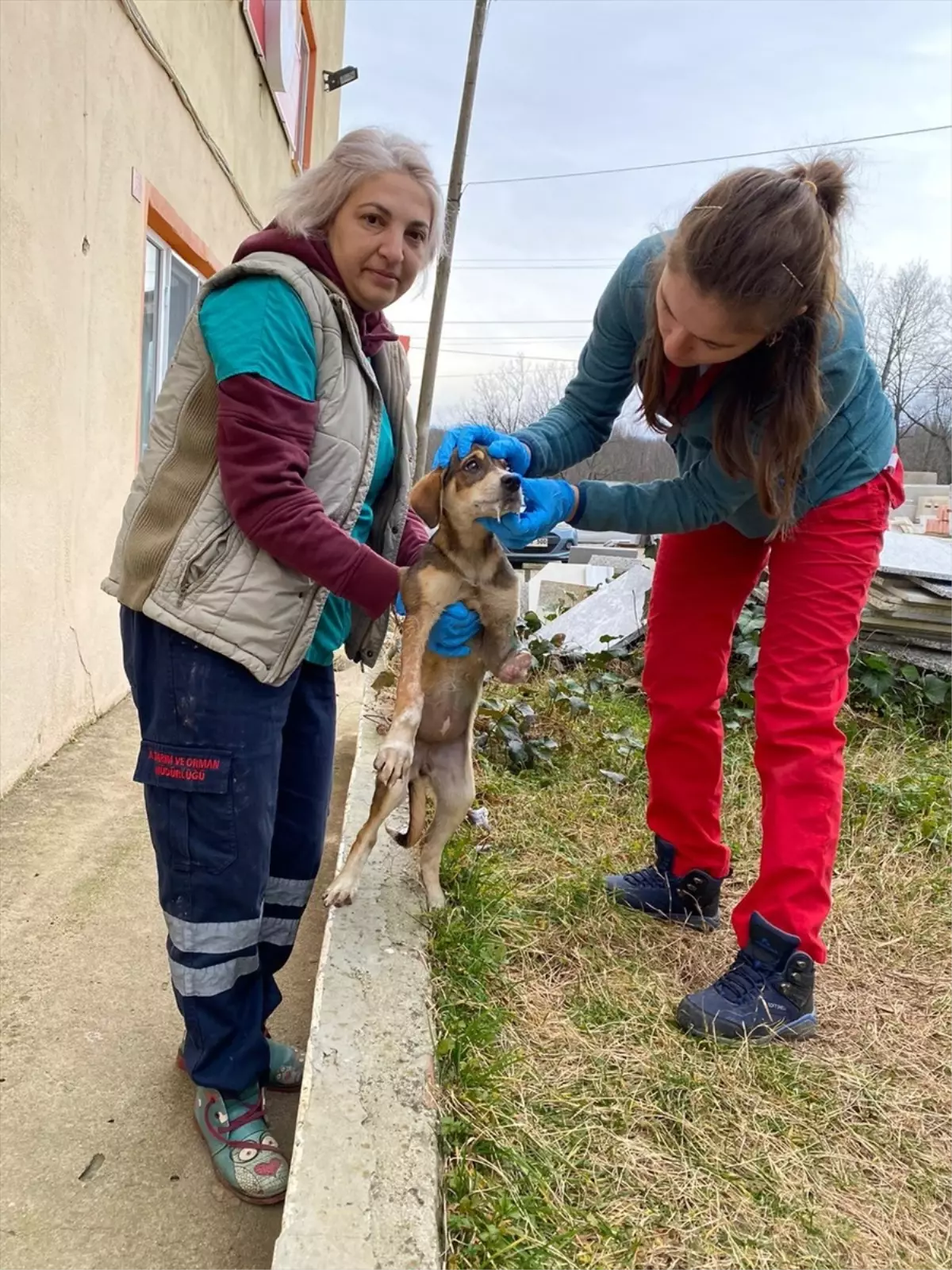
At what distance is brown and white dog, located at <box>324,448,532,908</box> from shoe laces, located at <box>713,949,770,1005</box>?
836 mm

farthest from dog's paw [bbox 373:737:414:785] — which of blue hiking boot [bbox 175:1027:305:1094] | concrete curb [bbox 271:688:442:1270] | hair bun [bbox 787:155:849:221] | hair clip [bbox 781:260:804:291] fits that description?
hair bun [bbox 787:155:849:221]

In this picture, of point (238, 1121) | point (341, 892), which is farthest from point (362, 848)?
point (238, 1121)

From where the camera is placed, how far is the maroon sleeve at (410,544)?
8.32 feet

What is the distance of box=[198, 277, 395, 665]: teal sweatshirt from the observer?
170cm

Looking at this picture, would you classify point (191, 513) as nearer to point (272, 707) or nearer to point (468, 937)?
point (272, 707)

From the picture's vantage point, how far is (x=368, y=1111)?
1.78 metres

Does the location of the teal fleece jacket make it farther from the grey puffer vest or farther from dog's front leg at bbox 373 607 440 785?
the grey puffer vest

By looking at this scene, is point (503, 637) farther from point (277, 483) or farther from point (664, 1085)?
point (664, 1085)

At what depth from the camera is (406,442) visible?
224 centimetres

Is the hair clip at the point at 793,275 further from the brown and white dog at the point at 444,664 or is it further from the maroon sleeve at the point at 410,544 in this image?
the maroon sleeve at the point at 410,544

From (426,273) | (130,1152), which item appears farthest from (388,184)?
(130,1152)

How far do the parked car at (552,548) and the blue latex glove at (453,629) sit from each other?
0.23 metres

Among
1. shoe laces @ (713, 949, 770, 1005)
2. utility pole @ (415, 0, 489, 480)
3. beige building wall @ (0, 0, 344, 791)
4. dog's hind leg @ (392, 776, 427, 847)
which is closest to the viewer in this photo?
shoe laces @ (713, 949, 770, 1005)

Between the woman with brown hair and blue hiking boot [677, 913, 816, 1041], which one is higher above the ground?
the woman with brown hair
